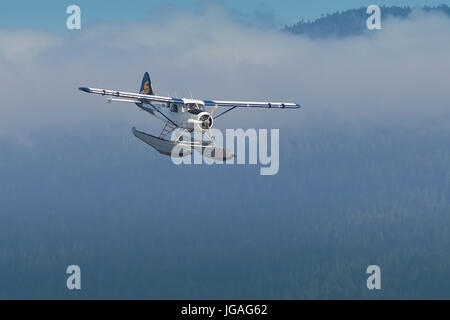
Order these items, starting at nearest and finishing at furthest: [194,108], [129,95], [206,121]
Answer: [129,95], [206,121], [194,108]

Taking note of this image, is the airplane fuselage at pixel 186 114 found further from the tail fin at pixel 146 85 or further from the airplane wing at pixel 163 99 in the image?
the tail fin at pixel 146 85

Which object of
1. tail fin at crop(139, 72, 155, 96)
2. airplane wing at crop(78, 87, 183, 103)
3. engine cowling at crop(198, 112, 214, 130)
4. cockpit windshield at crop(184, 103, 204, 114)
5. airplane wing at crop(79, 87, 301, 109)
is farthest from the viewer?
tail fin at crop(139, 72, 155, 96)

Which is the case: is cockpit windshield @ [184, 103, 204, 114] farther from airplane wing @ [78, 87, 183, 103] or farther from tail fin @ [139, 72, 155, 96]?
tail fin @ [139, 72, 155, 96]

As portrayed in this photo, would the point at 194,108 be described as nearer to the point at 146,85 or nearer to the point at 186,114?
the point at 186,114

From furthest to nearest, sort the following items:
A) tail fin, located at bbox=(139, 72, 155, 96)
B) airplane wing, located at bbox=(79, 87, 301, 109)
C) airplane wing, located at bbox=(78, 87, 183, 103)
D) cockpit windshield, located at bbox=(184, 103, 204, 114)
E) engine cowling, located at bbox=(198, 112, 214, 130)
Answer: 1. tail fin, located at bbox=(139, 72, 155, 96)
2. cockpit windshield, located at bbox=(184, 103, 204, 114)
3. engine cowling, located at bbox=(198, 112, 214, 130)
4. airplane wing, located at bbox=(79, 87, 301, 109)
5. airplane wing, located at bbox=(78, 87, 183, 103)

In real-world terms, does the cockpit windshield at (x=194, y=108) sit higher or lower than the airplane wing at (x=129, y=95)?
lower

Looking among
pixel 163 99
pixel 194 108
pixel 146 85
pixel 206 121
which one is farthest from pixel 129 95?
pixel 146 85

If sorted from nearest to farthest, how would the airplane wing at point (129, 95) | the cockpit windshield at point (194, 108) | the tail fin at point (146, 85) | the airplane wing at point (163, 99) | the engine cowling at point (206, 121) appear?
the airplane wing at point (129, 95), the airplane wing at point (163, 99), the engine cowling at point (206, 121), the cockpit windshield at point (194, 108), the tail fin at point (146, 85)

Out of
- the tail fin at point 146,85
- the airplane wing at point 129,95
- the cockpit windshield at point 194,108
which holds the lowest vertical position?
the cockpit windshield at point 194,108

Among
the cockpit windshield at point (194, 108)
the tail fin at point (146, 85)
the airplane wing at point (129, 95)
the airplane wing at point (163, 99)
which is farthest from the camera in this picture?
the tail fin at point (146, 85)
